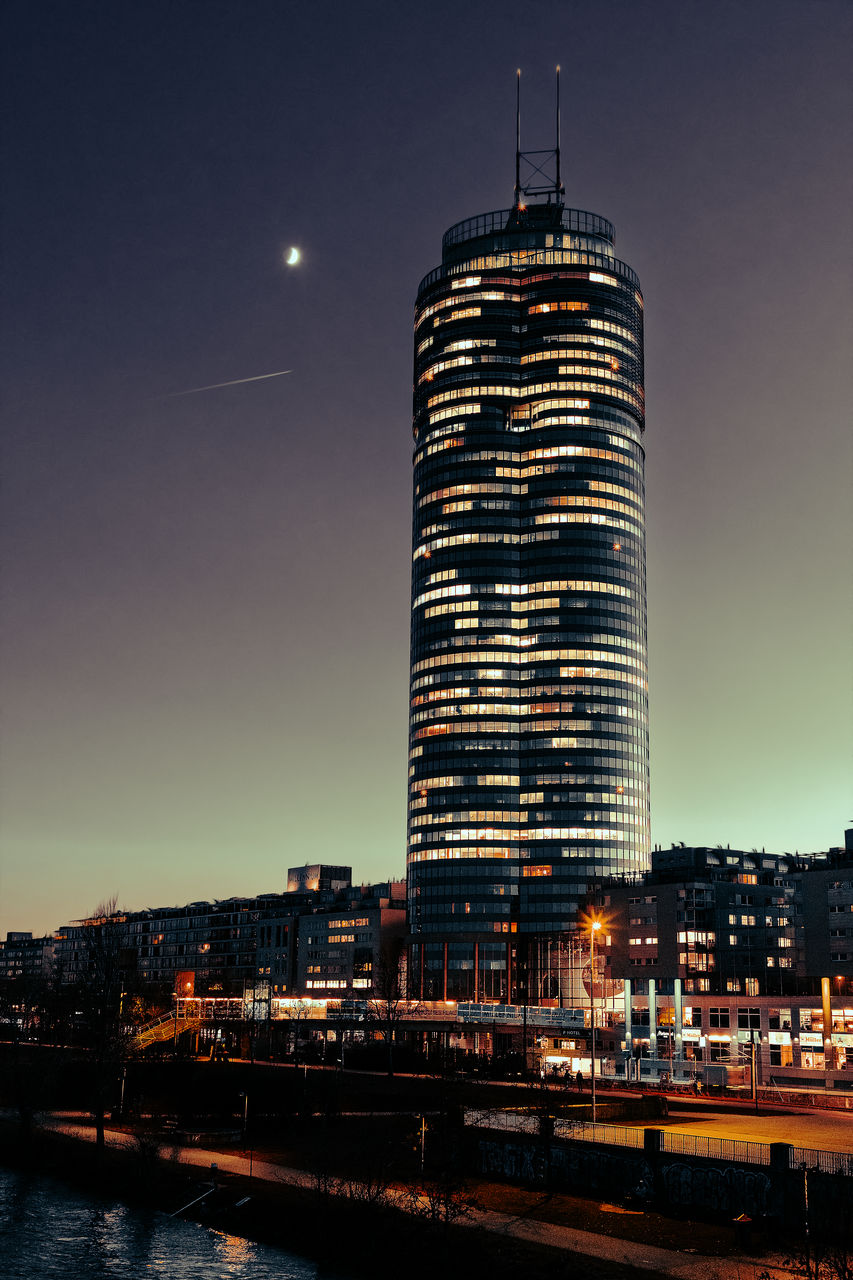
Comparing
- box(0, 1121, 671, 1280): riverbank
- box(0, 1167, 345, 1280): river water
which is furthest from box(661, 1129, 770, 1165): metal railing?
box(0, 1167, 345, 1280): river water

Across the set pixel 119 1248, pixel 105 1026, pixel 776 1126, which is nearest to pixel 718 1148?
pixel 776 1126

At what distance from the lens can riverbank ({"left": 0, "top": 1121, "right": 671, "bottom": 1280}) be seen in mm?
56031

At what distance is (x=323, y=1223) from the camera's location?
64000 millimetres

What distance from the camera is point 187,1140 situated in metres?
93.5

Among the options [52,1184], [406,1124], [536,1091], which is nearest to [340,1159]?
[406,1124]

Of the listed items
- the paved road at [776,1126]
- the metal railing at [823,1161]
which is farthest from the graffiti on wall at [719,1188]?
the paved road at [776,1126]

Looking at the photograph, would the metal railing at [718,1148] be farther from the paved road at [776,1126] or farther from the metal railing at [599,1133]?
the paved road at [776,1126]

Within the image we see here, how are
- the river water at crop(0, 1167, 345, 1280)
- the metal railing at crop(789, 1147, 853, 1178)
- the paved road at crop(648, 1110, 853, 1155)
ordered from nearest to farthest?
the metal railing at crop(789, 1147, 853, 1178) → the river water at crop(0, 1167, 345, 1280) → the paved road at crop(648, 1110, 853, 1155)

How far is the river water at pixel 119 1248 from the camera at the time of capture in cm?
5975

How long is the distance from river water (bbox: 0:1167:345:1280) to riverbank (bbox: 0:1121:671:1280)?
151 cm

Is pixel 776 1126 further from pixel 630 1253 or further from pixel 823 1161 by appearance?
pixel 630 1253

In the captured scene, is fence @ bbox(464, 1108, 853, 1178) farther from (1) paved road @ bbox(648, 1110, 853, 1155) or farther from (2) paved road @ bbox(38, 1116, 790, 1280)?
(1) paved road @ bbox(648, 1110, 853, 1155)

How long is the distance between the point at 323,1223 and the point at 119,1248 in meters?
11.2

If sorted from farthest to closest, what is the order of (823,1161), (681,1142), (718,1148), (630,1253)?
1. (681,1142)
2. (718,1148)
3. (823,1161)
4. (630,1253)
